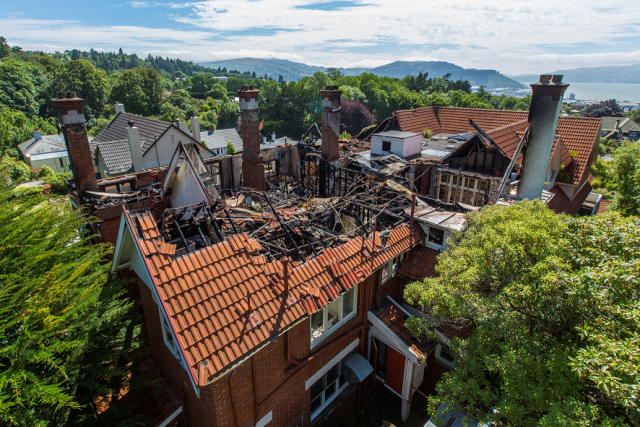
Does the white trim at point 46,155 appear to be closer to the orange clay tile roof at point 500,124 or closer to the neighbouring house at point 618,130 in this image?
the orange clay tile roof at point 500,124

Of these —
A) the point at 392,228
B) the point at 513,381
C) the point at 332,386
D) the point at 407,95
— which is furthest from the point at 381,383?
the point at 407,95

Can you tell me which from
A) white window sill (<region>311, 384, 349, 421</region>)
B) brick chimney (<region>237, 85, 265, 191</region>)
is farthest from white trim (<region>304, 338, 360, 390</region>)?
brick chimney (<region>237, 85, 265, 191</region>)

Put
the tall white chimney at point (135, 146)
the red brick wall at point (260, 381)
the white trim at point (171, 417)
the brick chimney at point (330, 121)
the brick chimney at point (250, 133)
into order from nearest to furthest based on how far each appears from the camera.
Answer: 1. the red brick wall at point (260, 381)
2. the white trim at point (171, 417)
3. the brick chimney at point (250, 133)
4. the brick chimney at point (330, 121)
5. the tall white chimney at point (135, 146)

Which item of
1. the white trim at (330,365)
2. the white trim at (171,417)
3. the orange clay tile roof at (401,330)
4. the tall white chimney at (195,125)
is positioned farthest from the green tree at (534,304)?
the tall white chimney at (195,125)

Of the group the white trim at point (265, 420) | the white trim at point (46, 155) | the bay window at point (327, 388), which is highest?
the white trim at point (265, 420)

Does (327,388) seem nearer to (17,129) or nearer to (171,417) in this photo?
(171,417)

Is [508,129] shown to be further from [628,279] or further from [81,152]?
[81,152]
